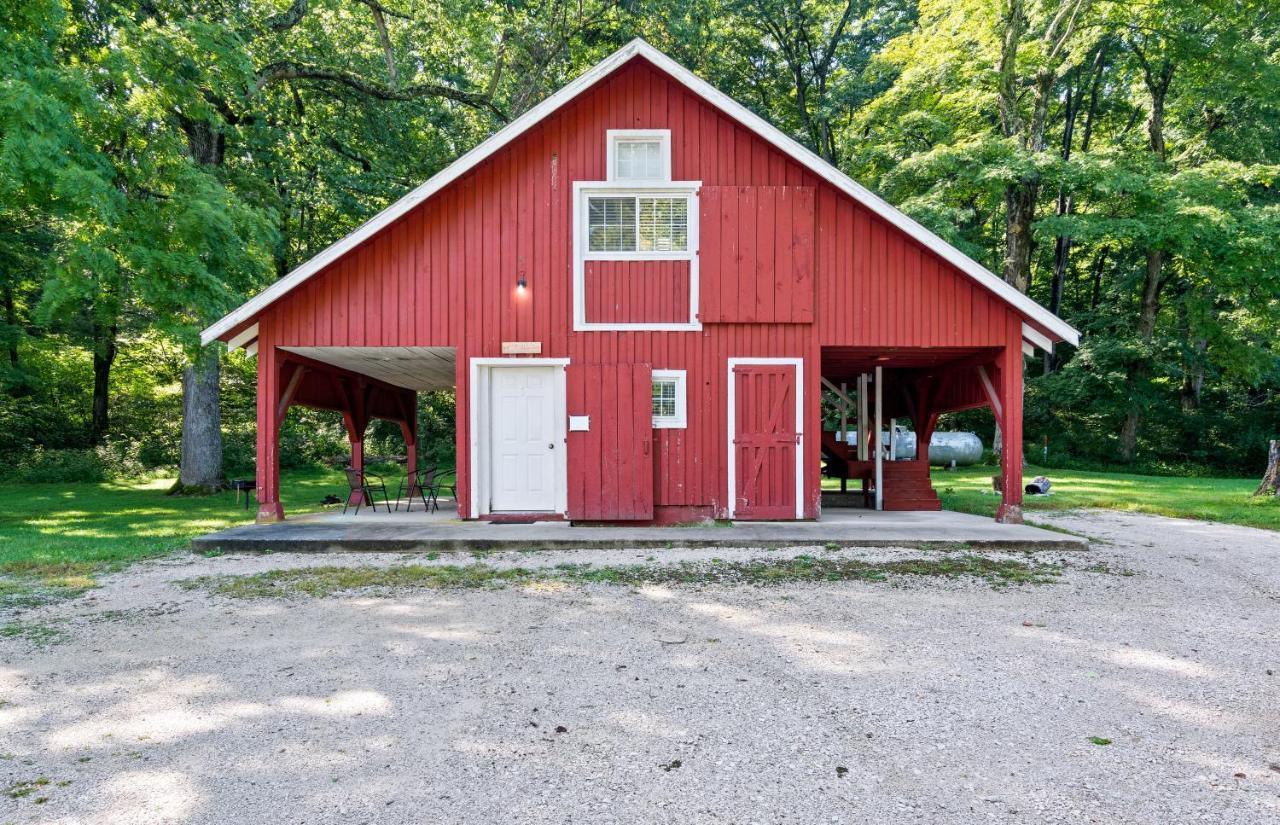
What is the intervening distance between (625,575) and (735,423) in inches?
136

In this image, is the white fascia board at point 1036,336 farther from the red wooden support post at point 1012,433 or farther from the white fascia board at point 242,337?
the white fascia board at point 242,337

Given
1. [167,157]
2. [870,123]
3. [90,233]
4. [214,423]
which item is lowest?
[214,423]

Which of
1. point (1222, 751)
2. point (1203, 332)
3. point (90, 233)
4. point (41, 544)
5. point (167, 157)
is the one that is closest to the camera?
point (1222, 751)

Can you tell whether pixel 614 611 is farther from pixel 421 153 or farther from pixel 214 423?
pixel 421 153

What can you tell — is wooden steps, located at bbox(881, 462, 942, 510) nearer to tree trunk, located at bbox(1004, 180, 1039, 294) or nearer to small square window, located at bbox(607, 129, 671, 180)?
small square window, located at bbox(607, 129, 671, 180)

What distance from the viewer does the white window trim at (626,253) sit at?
920cm

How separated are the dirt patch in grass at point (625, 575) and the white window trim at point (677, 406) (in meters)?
2.62

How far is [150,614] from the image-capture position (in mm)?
5133

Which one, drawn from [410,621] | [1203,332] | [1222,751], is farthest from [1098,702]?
[1203,332]

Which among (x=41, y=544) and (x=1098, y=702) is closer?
(x=1098, y=702)

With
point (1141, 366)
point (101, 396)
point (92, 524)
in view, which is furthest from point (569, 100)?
point (1141, 366)

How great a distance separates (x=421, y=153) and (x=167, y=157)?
22.7 feet

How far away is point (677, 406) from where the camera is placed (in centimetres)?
923

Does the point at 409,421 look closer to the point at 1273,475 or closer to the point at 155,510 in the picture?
the point at 155,510
